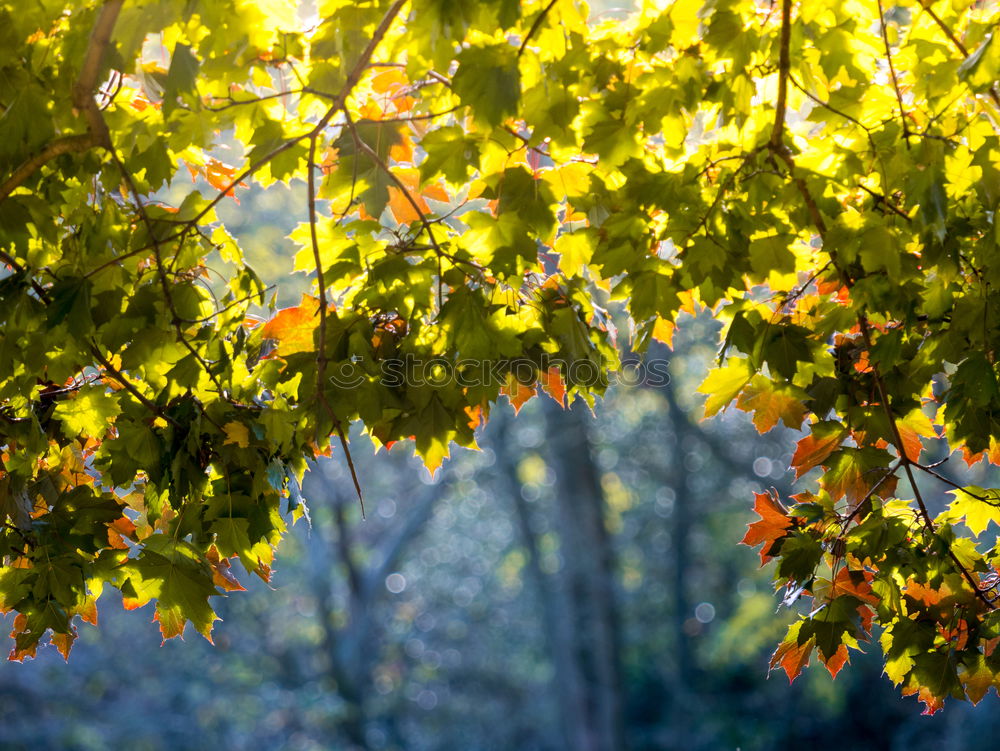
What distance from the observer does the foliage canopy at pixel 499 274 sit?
178 centimetres

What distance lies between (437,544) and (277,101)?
10180mm

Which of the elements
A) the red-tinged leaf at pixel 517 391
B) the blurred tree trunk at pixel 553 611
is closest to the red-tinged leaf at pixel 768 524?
the red-tinged leaf at pixel 517 391

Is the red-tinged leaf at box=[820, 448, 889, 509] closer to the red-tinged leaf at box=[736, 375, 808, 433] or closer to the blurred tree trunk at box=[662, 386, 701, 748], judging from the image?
the red-tinged leaf at box=[736, 375, 808, 433]

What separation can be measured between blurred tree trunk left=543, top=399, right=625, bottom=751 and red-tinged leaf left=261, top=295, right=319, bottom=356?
6995 millimetres

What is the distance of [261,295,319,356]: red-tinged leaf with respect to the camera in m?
1.91

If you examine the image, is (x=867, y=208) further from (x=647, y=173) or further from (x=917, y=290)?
(x=647, y=173)

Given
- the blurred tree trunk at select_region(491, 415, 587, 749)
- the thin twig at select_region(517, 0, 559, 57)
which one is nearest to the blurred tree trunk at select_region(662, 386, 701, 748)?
the blurred tree trunk at select_region(491, 415, 587, 749)

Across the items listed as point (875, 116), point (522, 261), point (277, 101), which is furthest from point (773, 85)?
point (277, 101)

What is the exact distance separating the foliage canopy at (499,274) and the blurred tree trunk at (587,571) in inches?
272

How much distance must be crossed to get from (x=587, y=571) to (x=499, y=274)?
761 centimetres

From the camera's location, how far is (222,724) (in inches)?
412

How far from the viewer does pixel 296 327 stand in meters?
1.93

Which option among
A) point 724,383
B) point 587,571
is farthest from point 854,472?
point 587,571

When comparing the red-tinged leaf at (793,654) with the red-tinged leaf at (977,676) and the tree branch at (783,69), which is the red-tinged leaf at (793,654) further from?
the tree branch at (783,69)
